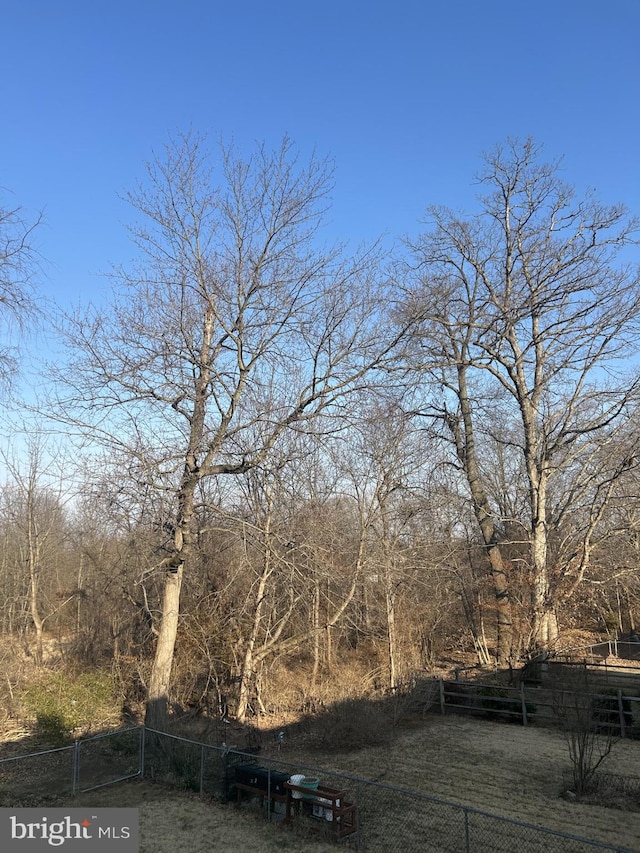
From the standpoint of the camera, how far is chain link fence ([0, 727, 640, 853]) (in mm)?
7281

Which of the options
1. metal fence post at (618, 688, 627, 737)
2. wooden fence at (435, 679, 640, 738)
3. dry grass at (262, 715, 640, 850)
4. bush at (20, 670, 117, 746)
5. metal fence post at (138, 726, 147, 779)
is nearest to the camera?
dry grass at (262, 715, 640, 850)

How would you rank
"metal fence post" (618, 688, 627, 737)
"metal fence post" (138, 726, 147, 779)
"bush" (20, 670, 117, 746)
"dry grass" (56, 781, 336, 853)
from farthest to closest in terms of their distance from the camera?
"bush" (20, 670, 117, 746) → "metal fence post" (618, 688, 627, 737) → "metal fence post" (138, 726, 147, 779) → "dry grass" (56, 781, 336, 853)

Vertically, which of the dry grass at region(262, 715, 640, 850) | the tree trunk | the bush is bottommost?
the dry grass at region(262, 715, 640, 850)

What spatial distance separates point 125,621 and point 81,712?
164 inches

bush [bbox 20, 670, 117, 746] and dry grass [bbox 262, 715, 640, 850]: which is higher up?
bush [bbox 20, 670, 117, 746]

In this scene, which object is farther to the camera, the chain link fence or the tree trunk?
the tree trunk

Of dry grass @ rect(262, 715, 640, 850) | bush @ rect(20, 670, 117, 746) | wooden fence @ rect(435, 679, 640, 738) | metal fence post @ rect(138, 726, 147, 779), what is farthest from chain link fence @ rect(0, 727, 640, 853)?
wooden fence @ rect(435, 679, 640, 738)

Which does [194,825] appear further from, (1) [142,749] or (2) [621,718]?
(2) [621,718]

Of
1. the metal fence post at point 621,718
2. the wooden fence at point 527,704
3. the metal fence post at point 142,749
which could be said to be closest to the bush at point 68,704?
the metal fence post at point 142,749

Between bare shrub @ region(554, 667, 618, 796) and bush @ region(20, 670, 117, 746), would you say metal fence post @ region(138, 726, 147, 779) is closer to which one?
bush @ region(20, 670, 117, 746)

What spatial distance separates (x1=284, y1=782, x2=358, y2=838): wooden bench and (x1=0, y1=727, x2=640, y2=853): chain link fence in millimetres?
92

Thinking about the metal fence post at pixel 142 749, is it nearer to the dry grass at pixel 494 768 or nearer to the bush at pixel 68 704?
the dry grass at pixel 494 768

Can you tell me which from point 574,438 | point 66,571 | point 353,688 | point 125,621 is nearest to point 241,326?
point 353,688

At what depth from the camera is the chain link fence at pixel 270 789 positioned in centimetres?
728
